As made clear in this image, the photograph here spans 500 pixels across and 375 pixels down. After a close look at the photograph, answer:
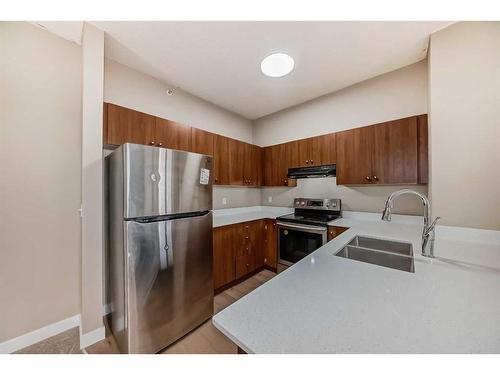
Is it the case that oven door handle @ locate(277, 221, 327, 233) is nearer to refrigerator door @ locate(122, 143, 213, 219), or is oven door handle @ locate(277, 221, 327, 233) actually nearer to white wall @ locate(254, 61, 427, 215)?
white wall @ locate(254, 61, 427, 215)

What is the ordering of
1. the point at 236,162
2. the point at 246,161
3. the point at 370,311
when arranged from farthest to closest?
1. the point at 246,161
2. the point at 236,162
3. the point at 370,311

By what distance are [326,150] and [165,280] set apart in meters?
2.41

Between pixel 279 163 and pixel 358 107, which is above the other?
pixel 358 107

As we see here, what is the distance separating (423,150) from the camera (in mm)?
1941

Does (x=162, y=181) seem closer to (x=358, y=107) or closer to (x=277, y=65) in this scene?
(x=277, y=65)

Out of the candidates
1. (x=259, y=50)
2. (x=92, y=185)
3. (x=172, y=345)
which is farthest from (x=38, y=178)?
(x=259, y=50)

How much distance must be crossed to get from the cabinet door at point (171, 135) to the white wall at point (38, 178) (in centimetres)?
70

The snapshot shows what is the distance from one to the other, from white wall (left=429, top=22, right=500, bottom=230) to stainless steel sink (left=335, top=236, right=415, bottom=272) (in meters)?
0.60

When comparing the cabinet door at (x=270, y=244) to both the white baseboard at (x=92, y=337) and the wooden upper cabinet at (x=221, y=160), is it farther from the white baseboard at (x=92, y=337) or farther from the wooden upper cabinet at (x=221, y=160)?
the white baseboard at (x=92, y=337)

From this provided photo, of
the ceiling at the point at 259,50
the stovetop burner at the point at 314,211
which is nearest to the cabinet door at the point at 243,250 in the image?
the stovetop burner at the point at 314,211

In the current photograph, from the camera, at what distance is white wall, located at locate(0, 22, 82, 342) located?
152 centimetres

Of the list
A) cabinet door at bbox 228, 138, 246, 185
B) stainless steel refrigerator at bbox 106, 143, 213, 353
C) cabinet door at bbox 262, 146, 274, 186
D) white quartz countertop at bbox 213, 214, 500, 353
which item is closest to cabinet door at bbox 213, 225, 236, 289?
stainless steel refrigerator at bbox 106, 143, 213, 353

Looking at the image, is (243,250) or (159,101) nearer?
(159,101)
